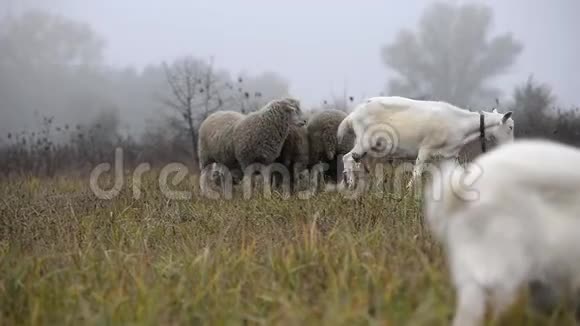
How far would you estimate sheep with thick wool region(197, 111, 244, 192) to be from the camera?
26.2 feet

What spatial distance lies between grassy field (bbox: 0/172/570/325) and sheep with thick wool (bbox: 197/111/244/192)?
2.98m

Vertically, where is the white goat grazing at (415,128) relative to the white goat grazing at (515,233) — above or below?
below

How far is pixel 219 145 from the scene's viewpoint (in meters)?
8.12

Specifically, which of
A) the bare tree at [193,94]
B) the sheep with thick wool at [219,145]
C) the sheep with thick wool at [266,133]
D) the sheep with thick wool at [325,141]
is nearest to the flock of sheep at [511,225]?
the sheep with thick wool at [266,133]

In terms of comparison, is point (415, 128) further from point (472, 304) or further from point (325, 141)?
point (472, 304)

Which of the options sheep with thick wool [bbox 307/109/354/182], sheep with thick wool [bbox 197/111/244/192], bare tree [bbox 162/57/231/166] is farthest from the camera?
bare tree [bbox 162/57/231/166]

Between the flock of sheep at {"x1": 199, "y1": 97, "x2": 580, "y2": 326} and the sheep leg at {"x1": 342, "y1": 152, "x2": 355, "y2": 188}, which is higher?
the flock of sheep at {"x1": 199, "y1": 97, "x2": 580, "y2": 326}

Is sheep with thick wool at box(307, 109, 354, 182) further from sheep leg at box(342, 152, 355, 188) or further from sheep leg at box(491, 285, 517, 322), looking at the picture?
sheep leg at box(491, 285, 517, 322)

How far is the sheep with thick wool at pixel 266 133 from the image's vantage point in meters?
7.42

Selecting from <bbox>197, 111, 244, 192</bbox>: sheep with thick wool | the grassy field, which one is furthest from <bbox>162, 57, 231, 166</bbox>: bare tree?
the grassy field

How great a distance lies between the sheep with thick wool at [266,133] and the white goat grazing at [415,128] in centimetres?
67

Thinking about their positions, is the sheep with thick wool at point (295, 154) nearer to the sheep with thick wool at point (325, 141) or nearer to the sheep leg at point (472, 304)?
the sheep with thick wool at point (325, 141)

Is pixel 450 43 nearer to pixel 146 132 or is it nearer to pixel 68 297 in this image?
pixel 146 132

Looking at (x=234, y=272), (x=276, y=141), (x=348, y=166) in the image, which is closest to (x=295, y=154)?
(x=276, y=141)
